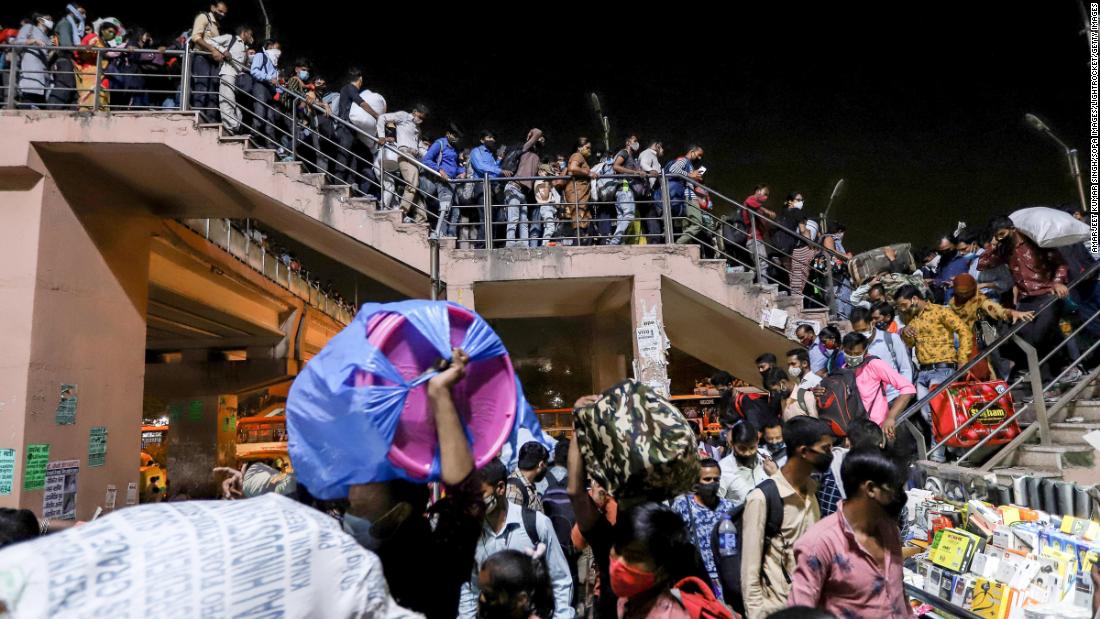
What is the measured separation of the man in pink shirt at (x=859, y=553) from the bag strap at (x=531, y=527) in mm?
1262

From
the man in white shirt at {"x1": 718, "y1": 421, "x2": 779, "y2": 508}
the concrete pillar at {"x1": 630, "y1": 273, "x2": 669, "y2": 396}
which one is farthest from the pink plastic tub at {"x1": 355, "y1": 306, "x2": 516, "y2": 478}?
the concrete pillar at {"x1": 630, "y1": 273, "x2": 669, "y2": 396}

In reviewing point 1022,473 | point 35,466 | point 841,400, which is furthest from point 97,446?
point 1022,473

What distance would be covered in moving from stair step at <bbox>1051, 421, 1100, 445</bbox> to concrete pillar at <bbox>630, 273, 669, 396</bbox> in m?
3.83

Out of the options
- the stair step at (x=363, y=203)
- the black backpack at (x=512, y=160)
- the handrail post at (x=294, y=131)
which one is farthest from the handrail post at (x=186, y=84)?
the black backpack at (x=512, y=160)

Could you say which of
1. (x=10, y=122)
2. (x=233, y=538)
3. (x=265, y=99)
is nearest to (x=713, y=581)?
(x=233, y=538)

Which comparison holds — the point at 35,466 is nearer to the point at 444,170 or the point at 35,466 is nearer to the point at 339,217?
the point at 339,217

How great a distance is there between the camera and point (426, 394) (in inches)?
82.3

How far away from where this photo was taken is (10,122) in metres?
8.07

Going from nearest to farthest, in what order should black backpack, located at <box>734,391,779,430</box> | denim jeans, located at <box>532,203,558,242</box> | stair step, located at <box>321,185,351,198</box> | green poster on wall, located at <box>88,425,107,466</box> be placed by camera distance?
black backpack, located at <box>734,391,779,430</box>
green poster on wall, located at <box>88,425,107,466</box>
stair step, located at <box>321,185,351,198</box>
denim jeans, located at <box>532,203,558,242</box>

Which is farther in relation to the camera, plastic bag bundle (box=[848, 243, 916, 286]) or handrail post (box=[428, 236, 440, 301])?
plastic bag bundle (box=[848, 243, 916, 286])

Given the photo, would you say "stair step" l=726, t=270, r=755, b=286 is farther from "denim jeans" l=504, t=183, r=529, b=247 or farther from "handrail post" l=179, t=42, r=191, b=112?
"handrail post" l=179, t=42, r=191, b=112

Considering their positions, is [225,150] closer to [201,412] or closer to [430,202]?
[430,202]

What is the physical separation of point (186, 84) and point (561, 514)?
25.2 feet

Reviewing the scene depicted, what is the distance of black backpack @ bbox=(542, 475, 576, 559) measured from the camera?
156 inches
